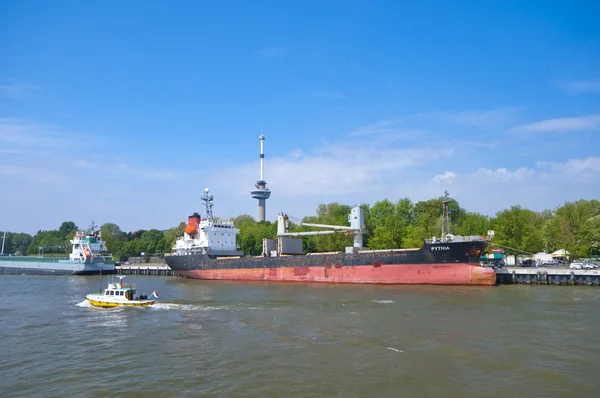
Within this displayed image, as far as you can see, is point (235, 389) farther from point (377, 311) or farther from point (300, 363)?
point (377, 311)

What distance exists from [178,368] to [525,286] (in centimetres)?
3202

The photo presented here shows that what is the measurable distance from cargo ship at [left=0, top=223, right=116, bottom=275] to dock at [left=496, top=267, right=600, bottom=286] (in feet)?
176

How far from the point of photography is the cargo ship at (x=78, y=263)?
63578 millimetres

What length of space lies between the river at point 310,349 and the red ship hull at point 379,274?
813cm

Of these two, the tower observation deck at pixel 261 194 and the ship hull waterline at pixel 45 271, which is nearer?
the ship hull waterline at pixel 45 271

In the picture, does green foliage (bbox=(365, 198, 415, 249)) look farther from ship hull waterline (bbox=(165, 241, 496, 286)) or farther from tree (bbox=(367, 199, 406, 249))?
ship hull waterline (bbox=(165, 241, 496, 286))

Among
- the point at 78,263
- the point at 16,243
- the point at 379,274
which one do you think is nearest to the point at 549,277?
the point at 379,274

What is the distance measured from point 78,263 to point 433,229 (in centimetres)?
5182

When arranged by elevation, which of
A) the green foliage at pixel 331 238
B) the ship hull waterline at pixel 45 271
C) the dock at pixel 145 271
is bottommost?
the dock at pixel 145 271

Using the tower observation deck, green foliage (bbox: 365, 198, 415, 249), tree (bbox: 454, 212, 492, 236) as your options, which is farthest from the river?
the tower observation deck

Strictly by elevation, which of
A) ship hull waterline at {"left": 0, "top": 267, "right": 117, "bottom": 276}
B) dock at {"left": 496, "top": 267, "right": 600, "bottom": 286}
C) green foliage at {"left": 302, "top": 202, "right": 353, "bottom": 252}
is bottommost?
ship hull waterline at {"left": 0, "top": 267, "right": 117, "bottom": 276}

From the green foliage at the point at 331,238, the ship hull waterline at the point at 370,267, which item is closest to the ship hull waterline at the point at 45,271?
the ship hull waterline at the point at 370,267

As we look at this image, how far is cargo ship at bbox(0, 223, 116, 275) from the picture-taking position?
6358 centimetres

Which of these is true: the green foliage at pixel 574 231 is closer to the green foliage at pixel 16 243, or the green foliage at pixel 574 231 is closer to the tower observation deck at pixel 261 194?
the tower observation deck at pixel 261 194
